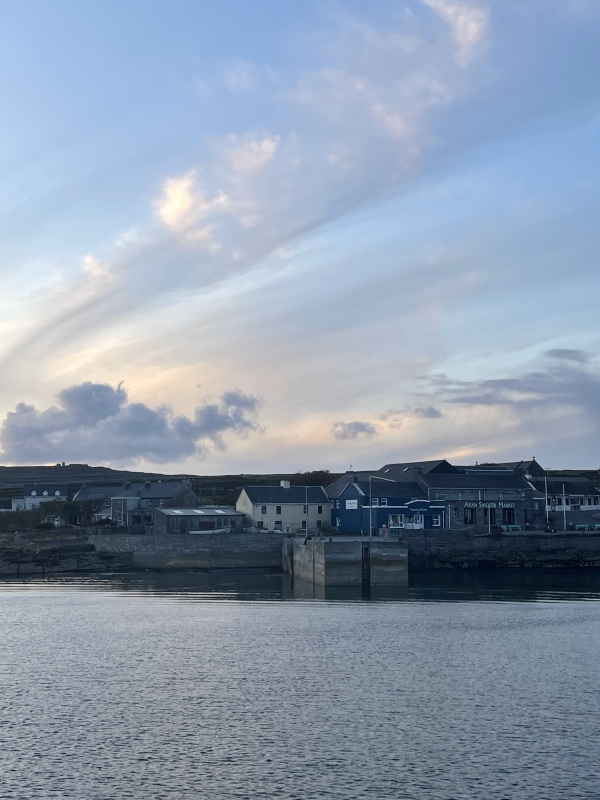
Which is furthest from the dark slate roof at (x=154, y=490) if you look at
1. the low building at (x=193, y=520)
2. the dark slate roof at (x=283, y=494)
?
the dark slate roof at (x=283, y=494)

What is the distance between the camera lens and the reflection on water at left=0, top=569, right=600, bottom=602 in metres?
69.9

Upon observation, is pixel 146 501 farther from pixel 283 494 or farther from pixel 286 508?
pixel 286 508

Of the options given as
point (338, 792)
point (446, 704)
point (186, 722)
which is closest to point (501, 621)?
point (446, 704)

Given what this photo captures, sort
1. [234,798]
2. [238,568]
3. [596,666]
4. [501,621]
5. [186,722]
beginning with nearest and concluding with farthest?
[234,798] → [186,722] → [596,666] → [501,621] → [238,568]

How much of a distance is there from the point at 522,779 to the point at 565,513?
9496cm

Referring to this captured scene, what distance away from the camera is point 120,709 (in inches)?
1273

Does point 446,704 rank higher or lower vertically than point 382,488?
lower

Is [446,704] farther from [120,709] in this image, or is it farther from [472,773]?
[120,709]

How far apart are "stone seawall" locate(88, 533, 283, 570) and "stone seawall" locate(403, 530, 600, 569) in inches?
631

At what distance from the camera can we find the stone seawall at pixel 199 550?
95.1 metres

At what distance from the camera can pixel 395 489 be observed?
109 metres

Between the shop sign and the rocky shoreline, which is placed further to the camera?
the shop sign

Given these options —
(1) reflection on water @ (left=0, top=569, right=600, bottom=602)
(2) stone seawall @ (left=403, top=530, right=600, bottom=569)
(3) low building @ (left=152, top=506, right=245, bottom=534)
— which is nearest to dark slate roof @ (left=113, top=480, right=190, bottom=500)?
(3) low building @ (left=152, top=506, right=245, bottom=534)

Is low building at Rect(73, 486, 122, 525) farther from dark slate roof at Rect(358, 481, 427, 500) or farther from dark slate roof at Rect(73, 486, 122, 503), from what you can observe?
dark slate roof at Rect(358, 481, 427, 500)
